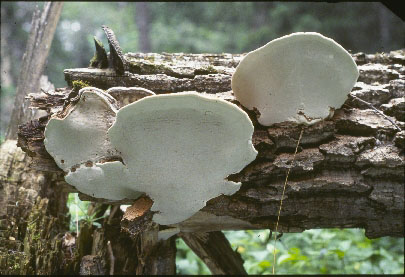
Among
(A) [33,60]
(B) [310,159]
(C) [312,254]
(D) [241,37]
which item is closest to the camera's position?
(B) [310,159]

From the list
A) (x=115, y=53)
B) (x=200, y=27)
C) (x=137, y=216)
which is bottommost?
(x=137, y=216)

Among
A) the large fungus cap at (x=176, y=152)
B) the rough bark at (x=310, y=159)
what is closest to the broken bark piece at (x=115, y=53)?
the rough bark at (x=310, y=159)

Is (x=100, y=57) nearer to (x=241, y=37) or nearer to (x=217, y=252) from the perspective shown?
(x=217, y=252)

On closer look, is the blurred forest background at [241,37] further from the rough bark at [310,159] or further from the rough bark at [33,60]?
the rough bark at [310,159]

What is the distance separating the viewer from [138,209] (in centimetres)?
163

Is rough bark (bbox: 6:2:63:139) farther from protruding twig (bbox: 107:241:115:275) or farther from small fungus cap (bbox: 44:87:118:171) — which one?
small fungus cap (bbox: 44:87:118:171)

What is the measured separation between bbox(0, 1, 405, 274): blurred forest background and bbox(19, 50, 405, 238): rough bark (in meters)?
0.57

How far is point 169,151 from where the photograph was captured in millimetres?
1399

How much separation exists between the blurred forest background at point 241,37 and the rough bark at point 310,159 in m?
0.57

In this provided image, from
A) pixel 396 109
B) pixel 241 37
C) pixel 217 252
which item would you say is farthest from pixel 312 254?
pixel 241 37

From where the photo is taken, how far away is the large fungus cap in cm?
123

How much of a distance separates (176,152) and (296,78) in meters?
0.65

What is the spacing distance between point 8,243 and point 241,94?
1.66 metres

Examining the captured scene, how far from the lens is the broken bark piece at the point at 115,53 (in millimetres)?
1803
